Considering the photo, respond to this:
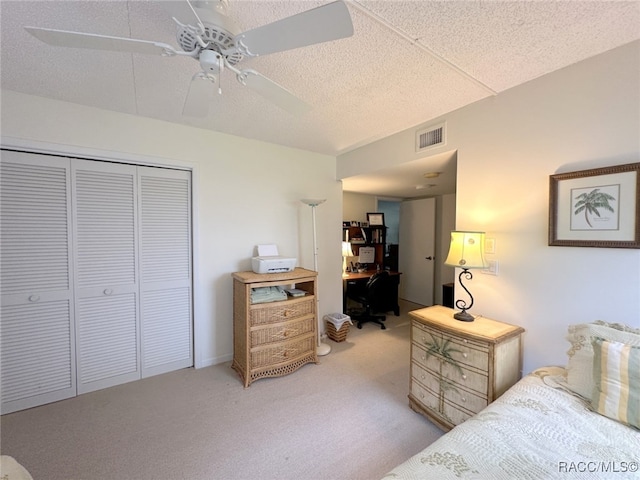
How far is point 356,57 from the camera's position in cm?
150

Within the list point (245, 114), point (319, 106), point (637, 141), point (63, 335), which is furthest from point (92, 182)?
point (637, 141)

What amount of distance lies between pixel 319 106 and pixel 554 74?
5.04ft

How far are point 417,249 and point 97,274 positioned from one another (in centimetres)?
458

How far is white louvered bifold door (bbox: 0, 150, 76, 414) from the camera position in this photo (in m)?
1.94

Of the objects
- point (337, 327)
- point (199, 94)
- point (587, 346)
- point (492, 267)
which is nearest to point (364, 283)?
point (337, 327)

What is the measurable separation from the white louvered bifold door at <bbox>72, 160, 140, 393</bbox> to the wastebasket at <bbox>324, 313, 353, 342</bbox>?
2027 millimetres

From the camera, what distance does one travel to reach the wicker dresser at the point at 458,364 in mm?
1540

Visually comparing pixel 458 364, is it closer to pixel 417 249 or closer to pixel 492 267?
pixel 492 267

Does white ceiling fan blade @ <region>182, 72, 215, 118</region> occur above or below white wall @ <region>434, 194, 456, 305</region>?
above

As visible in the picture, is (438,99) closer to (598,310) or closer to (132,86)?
(598,310)

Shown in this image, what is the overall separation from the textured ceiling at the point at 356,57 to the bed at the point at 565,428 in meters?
1.52

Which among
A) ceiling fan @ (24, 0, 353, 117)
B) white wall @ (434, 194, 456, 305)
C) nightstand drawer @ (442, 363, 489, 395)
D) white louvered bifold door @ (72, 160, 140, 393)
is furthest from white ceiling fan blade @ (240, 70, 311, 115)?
white wall @ (434, 194, 456, 305)

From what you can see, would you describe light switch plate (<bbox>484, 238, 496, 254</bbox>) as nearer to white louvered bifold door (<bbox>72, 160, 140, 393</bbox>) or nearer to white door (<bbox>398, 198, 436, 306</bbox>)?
white door (<bbox>398, 198, 436, 306</bbox>)

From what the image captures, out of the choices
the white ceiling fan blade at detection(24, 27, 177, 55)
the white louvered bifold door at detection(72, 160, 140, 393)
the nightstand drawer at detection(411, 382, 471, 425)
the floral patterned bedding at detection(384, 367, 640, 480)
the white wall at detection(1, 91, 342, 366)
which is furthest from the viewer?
the white louvered bifold door at detection(72, 160, 140, 393)
